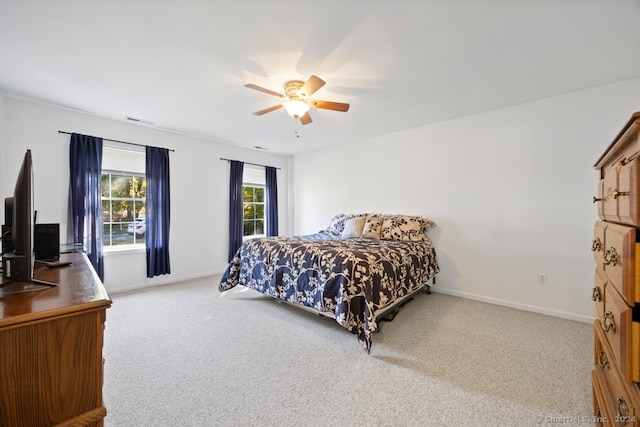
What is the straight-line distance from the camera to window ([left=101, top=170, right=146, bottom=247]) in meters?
3.75

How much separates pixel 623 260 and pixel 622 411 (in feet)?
1.74

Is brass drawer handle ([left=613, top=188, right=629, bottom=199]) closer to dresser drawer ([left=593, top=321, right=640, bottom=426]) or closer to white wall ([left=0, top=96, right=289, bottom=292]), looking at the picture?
dresser drawer ([left=593, top=321, right=640, bottom=426])

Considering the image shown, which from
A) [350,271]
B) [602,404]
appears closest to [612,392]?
[602,404]

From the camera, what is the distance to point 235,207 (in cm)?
492

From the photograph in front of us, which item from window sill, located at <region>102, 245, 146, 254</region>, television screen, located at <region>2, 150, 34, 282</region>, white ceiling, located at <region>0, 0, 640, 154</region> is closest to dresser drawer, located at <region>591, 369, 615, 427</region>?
white ceiling, located at <region>0, 0, 640, 154</region>

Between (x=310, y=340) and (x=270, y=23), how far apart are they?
253 centimetres

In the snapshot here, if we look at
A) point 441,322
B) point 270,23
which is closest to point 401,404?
point 441,322

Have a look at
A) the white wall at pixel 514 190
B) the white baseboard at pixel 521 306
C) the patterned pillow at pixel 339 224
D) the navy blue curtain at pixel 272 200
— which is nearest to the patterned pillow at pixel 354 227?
the patterned pillow at pixel 339 224

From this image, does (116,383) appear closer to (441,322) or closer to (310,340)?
(310,340)

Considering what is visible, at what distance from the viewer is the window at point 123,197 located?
3.73 m

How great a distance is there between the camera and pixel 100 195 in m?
3.52

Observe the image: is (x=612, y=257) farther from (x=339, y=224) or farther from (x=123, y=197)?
(x=123, y=197)

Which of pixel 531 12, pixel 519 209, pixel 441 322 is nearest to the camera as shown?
pixel 531 12

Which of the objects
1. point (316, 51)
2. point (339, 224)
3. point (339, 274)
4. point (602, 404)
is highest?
point (316, 51)
